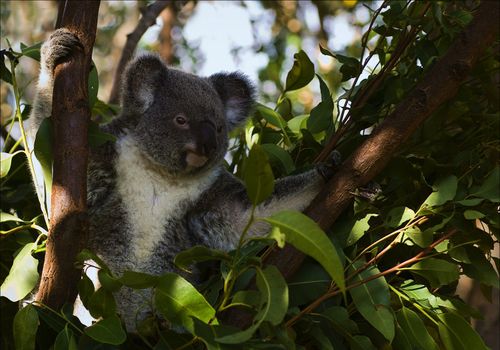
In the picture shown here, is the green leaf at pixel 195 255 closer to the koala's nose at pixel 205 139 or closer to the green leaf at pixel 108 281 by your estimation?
the green leaf at pixel 108 281

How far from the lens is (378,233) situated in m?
2.18

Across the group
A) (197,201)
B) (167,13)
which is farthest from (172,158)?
(167,13)

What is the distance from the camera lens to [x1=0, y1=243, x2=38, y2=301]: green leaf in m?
2.21

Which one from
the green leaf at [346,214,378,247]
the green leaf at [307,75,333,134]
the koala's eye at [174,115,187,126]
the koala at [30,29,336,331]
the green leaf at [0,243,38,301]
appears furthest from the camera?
the koala's eye at [174,115,187,126]

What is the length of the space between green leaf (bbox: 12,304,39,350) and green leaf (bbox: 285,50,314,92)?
1.16 metres

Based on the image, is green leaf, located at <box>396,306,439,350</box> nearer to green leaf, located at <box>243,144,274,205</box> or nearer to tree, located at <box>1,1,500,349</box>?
tree, located at <box>1,1,500,349</box>

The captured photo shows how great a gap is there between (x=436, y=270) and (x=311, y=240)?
0.63 meters

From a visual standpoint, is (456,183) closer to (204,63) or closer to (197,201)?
(197,201)

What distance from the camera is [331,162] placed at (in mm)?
2299

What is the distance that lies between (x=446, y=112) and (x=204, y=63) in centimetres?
403

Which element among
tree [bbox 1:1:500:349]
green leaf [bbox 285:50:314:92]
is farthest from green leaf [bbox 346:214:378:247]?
green leaf [bbox 285:50:314:92]

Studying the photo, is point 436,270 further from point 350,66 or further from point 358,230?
point 350,66

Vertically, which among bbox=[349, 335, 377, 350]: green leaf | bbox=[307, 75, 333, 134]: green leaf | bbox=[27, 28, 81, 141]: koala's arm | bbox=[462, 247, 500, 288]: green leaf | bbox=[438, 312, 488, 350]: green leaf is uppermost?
bbox=[27, 28, 81, 141]: koala's arm

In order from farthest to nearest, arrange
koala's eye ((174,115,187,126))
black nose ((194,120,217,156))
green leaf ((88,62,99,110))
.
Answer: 1. koala's eye ((174,115,187,126))
2. black nose ((194,120,217,156))
3. green leaf ((88,62,99,110))
